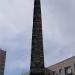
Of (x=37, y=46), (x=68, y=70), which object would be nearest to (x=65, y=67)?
(x=68, y=70)

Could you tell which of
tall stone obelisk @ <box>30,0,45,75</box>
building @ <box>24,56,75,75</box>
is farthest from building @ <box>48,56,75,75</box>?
tall stone obelisk @ <box>30,0,45,75</box>

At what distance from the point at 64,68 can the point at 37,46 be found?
40875 millimetres

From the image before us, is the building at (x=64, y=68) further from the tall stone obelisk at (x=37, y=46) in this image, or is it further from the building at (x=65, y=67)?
the tall stone obelisk at (x=37, y=46)

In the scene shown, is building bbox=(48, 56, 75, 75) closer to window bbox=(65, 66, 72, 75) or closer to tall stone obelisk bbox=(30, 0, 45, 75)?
window bbox=(65, 66, 72, 75)

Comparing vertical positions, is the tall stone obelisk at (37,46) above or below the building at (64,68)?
above

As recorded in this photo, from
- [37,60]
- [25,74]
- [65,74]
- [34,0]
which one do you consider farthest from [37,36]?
[25,74]

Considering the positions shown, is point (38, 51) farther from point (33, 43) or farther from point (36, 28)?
point (36, 28)

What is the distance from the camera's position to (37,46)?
13586 millimetres

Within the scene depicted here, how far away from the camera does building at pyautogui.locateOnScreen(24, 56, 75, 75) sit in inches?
2025

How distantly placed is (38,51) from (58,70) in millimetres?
42487

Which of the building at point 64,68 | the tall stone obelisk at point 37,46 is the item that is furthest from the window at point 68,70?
the tall stone obelisk at point 37,46

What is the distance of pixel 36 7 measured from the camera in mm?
14484

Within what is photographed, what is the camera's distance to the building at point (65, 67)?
51.4 m

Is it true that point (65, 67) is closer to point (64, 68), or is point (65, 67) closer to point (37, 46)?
point (64, 68)
